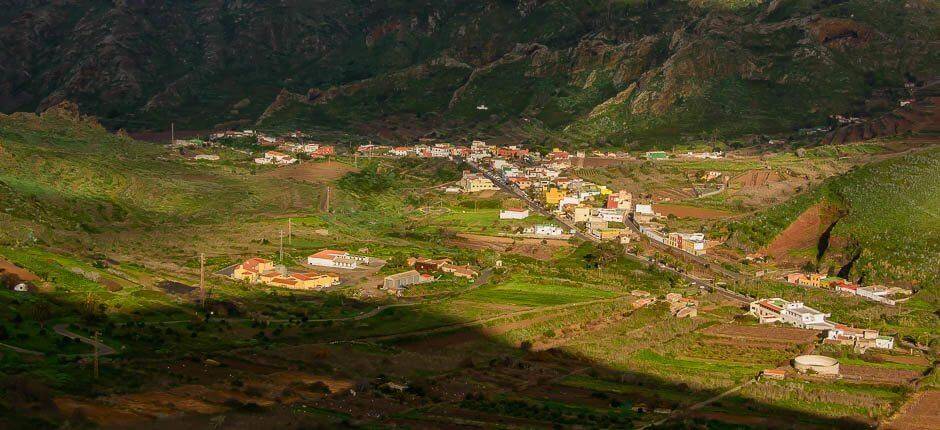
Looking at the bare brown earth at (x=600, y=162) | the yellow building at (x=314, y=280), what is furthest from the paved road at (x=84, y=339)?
the bare brown earth at (x=600, y=162)

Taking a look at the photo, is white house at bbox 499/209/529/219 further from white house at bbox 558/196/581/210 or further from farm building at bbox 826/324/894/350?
farm building at bbox 826/324/894/350

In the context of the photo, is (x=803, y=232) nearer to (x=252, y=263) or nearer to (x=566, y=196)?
(x=566, y=196)

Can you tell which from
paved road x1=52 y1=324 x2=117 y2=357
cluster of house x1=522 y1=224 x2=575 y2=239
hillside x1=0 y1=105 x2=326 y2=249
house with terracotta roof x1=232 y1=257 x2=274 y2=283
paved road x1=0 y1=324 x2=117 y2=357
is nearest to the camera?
paved road x1=0 y1=324 x2=117 y2=357

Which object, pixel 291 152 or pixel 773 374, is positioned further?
pixel 291 152

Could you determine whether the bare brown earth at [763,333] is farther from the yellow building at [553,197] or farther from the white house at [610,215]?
the yellow building at [553,197]

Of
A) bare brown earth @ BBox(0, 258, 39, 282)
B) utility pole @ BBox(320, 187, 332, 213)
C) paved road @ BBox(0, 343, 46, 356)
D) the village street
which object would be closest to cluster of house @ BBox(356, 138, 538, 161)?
the village street

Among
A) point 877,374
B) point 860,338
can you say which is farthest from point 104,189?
point 877,374

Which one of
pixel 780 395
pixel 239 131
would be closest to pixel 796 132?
pixel 239 131
